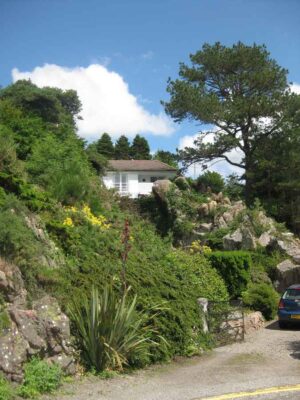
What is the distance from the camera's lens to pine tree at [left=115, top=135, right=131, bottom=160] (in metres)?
74.6

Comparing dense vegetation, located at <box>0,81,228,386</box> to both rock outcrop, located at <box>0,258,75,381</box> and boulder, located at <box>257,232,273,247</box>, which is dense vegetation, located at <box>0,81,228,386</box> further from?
boulder, located at <box>257,232,273,247</box>

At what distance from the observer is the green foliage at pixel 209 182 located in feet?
119

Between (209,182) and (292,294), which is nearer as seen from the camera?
(292,294)

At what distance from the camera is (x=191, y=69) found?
35000 mm

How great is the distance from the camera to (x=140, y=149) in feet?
249

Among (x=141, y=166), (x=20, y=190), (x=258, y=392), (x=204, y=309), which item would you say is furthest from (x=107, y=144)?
(x=258, y=392)

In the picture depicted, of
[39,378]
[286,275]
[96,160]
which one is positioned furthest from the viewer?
[96,160]

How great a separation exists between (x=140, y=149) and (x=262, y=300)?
58958 mm

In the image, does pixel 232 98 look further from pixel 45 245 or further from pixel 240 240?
pixel 45 245

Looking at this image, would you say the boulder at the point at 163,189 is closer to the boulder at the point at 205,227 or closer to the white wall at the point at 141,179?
the boulder at the point at 205,227

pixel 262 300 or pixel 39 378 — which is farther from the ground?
pixel 262 300

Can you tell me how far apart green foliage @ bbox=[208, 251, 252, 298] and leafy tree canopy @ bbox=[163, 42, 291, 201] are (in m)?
15.5

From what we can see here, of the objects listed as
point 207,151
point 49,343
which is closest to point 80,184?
point 49,343

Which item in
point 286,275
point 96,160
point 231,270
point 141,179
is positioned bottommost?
point 286,275
